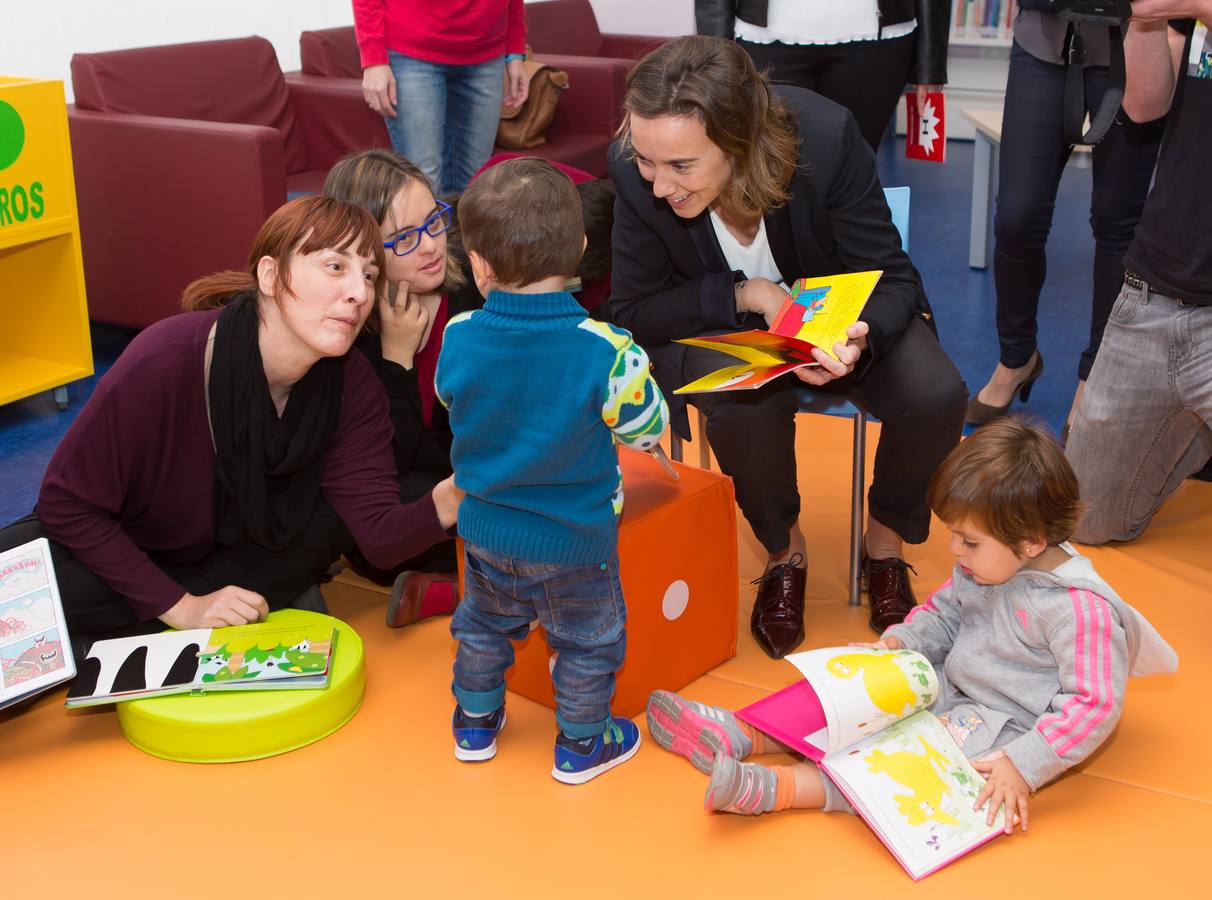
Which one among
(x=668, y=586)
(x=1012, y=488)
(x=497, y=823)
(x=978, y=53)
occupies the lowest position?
(x=497, y=823)

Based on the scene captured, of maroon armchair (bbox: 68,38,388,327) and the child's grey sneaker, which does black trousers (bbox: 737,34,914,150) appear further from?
the child's grey sneaker

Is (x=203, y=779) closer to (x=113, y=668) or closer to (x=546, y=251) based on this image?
(x=113, y=668)

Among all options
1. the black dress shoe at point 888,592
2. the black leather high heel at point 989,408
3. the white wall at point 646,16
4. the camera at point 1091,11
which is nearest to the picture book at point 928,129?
the camera at point 1091,11

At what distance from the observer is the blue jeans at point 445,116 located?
346 centimetres

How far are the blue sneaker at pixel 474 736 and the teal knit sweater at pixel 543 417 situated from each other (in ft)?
0.99

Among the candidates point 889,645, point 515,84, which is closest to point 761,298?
point 889,645

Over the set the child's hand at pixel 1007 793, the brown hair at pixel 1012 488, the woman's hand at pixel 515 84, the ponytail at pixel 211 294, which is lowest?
the child's hand at pixel 1007 793

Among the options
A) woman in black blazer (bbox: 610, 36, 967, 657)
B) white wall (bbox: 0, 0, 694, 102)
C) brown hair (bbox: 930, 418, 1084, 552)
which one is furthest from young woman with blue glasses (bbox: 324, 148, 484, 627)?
white wall (bbox: 0, 0, 694, 102)

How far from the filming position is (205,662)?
1925mm

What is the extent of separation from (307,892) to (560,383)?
726 mm

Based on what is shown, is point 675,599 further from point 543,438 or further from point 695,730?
point 543,438

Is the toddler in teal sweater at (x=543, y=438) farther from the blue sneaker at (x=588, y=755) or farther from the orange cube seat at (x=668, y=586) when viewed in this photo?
the orange cube seat at (x=668, y=586)

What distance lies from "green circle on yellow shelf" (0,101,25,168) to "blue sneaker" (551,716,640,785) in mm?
2102

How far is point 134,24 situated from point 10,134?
1.17 m
